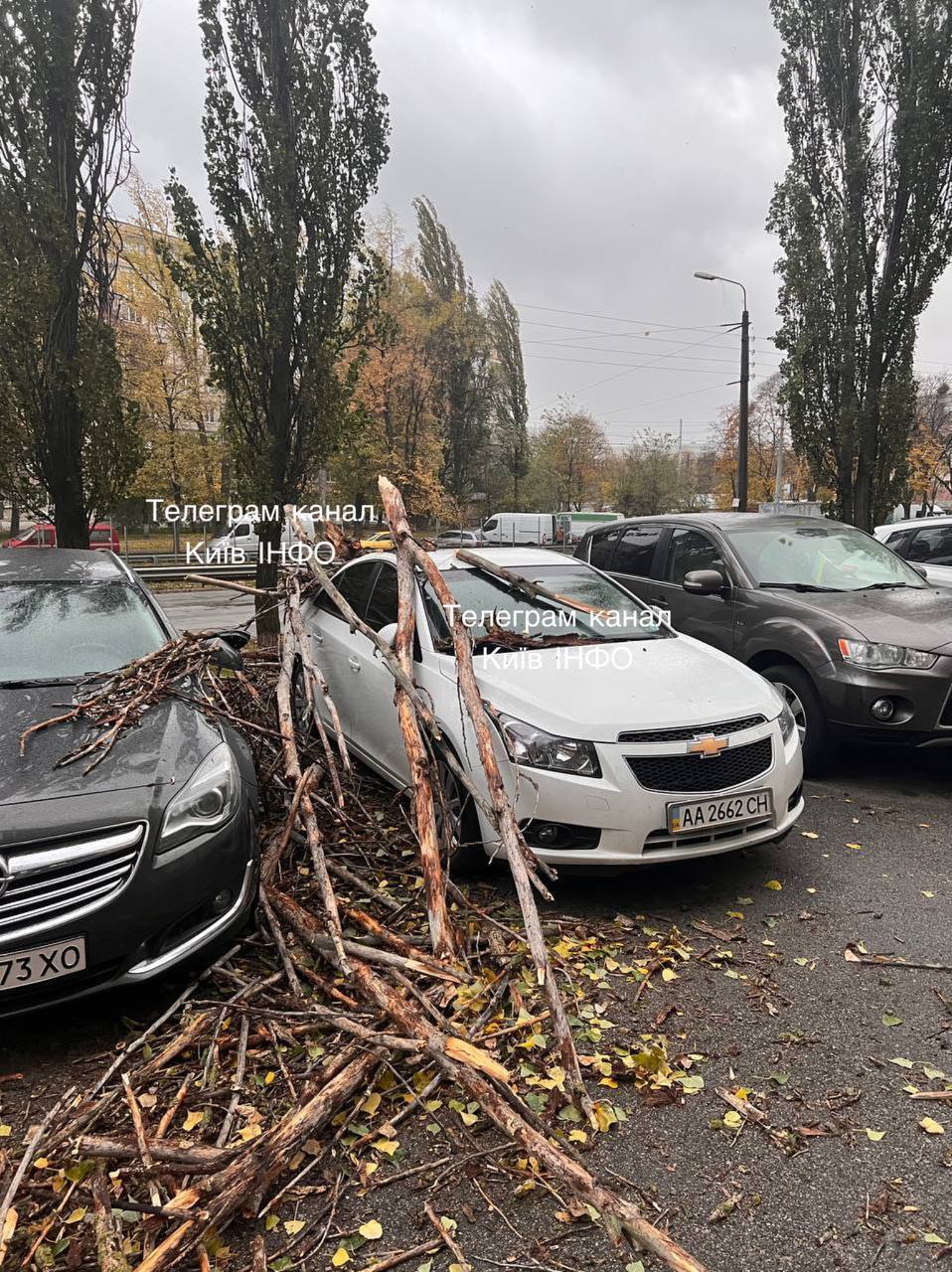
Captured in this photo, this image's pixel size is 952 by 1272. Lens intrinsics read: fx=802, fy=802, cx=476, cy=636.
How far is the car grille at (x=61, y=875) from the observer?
2582 mm

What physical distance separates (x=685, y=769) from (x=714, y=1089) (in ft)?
4.60

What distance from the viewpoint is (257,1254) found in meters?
1.97

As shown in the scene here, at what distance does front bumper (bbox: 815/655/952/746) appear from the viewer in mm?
5117

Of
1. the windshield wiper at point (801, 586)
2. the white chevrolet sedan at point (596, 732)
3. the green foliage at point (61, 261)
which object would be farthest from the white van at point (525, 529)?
the white chevrolet sedan at point (596, 732)

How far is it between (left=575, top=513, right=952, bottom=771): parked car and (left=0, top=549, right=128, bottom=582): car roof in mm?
4185

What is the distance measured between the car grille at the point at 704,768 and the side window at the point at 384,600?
195 cm

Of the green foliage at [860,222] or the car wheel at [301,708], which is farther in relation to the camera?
the green foliage at [860,222]

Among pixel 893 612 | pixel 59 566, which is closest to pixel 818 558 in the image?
pixel 893 612

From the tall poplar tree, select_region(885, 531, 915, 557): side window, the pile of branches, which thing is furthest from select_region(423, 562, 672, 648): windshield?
select_region(885, 531, 915, 557): side window

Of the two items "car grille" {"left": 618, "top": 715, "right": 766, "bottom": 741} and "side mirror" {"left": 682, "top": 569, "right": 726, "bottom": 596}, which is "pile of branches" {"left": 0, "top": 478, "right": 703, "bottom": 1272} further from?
"side mirror" {"left": 682, "top": 569, "right": 726, "bottom": 596}

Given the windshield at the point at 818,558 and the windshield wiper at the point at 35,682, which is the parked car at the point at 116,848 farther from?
the windshield at the point at 818,558

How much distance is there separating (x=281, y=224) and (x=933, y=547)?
28.3ft

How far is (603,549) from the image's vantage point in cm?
805

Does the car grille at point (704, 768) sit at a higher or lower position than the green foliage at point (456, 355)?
lower
